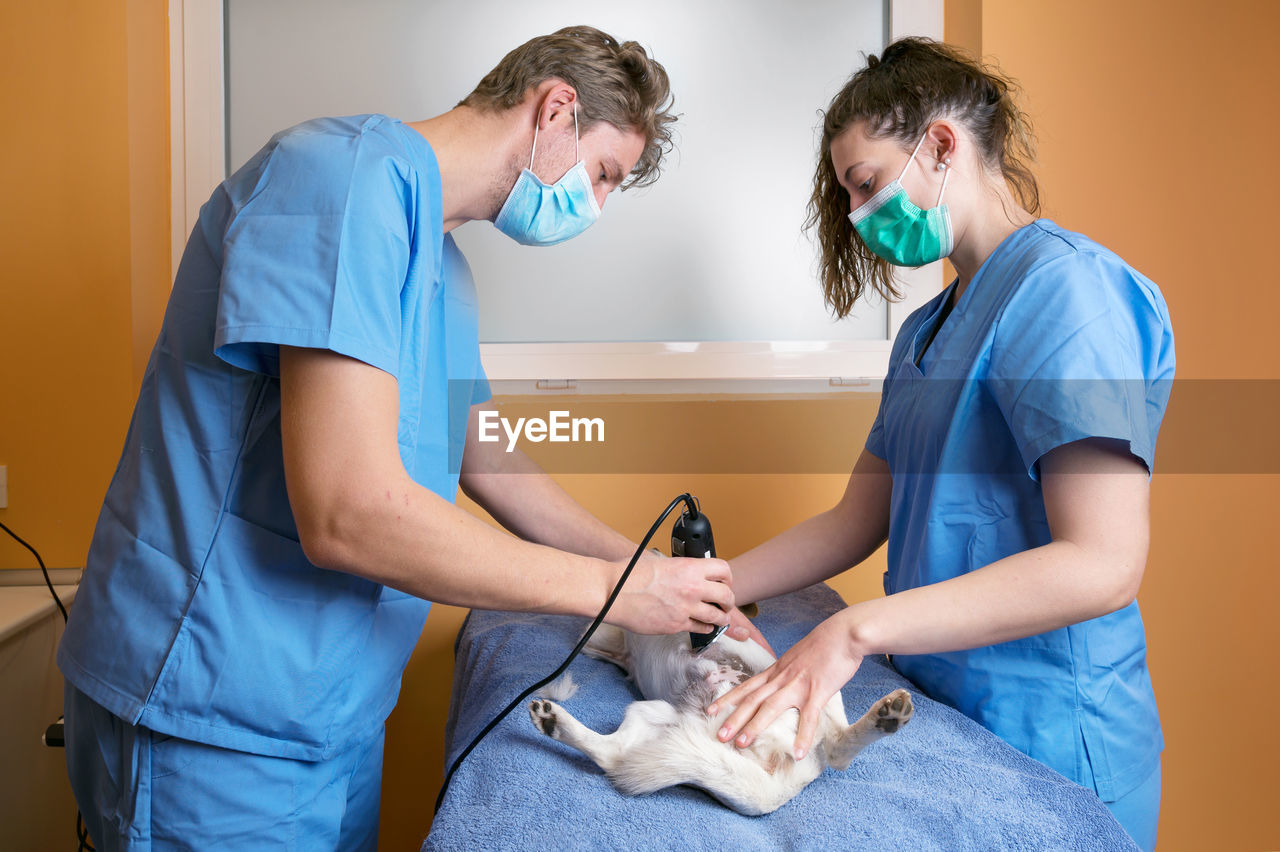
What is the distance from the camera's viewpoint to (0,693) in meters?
1.43

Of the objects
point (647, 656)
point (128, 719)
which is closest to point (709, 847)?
point (647, 656)

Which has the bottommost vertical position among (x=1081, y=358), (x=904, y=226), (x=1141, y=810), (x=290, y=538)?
(x=1141, y=810)

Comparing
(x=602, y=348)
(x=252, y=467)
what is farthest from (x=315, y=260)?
(x=602, y=348)

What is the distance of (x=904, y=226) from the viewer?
A: 1.14 meters

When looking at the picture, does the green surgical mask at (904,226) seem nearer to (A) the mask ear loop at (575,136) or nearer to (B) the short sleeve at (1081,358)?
(B) the short sleeve at (1081,358)

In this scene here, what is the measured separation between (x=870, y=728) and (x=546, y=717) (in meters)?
0.36

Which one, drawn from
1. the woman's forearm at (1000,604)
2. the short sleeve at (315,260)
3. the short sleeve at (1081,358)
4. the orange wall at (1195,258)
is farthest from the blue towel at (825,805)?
the orange wall at (1195,258)

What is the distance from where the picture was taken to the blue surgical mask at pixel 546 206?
1083mm

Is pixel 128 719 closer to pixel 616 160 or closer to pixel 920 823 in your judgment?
pixel 920 823

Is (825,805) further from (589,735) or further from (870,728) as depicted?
(589,735)

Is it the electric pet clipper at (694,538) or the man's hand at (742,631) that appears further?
the man's hand at (742,631)

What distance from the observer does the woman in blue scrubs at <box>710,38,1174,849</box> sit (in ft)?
2.81

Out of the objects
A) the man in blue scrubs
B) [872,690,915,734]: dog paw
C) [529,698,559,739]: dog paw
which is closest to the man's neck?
the man in blue scrubs

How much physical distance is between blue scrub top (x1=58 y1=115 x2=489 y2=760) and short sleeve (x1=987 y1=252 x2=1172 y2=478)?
27.0 inches
